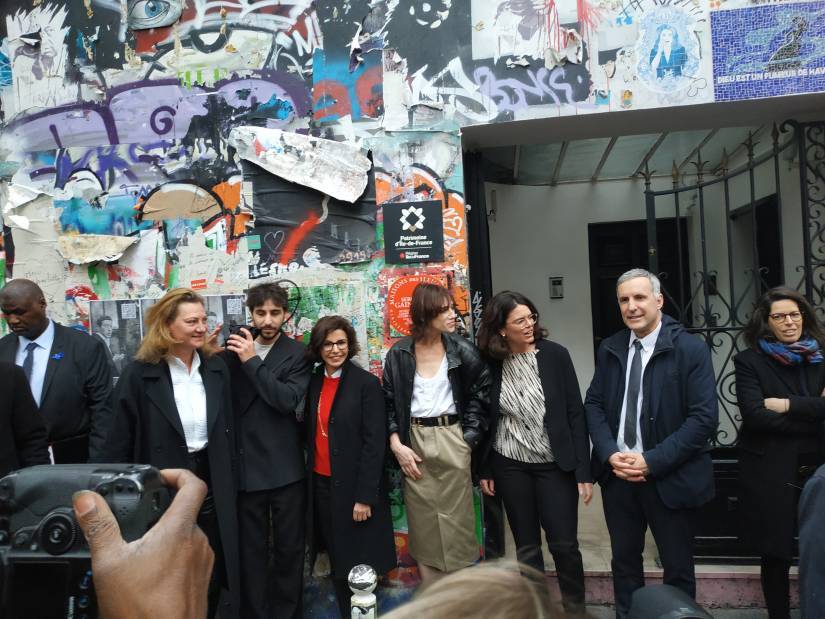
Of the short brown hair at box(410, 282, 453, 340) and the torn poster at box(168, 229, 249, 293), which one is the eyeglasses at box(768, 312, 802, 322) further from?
the torn poster at box(168, 229, 249, 293)

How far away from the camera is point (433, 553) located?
10.3 ft

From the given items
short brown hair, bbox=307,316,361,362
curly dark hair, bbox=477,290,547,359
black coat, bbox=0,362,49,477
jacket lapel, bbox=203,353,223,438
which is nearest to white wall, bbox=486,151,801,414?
curly dark hair, bbox=477,290,547,359

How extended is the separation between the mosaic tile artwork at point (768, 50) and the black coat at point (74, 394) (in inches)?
161

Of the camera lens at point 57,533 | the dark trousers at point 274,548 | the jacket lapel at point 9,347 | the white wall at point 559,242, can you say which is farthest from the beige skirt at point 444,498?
the white wall at point 559,242

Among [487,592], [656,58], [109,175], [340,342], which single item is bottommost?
[487,592]

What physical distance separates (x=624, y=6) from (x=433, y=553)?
11.1 ft

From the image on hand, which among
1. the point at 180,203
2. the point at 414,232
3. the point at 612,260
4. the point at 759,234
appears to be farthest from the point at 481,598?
the point at 612,260

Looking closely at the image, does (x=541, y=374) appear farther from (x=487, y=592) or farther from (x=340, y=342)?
(x=487, y=592)

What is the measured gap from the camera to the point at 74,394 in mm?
3406

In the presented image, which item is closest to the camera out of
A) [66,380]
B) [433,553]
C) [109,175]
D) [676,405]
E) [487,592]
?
[487,592]

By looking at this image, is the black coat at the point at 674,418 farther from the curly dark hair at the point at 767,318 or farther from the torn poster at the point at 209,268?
the torn poster at the point at 209,268

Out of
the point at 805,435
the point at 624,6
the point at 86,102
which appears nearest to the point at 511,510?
the point at 805,435

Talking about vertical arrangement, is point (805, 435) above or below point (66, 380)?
below

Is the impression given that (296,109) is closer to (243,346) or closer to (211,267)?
(211,267)
